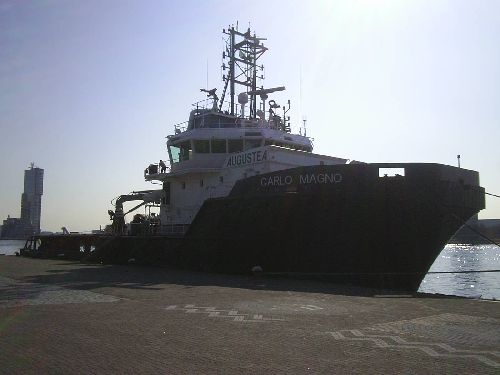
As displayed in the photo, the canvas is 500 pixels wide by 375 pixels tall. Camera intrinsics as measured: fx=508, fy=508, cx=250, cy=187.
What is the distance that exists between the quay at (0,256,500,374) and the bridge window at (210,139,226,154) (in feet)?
32.6

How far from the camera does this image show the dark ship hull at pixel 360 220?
13562mm

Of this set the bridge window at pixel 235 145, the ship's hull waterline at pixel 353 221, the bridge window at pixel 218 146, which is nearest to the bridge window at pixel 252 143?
the bridge window at pixel 235 145

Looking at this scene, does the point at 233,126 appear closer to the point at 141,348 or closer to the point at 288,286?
the point at 288,286

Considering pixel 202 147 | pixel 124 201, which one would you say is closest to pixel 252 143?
pixel 202 147

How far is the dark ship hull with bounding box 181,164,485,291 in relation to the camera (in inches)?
534

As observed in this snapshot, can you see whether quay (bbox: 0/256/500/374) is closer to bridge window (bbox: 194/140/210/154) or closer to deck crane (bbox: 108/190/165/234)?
bridge window (bbox: 194/140/210/154)

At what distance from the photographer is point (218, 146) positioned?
2050 cm

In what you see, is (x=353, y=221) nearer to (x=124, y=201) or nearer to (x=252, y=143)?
(x=252, y=143)

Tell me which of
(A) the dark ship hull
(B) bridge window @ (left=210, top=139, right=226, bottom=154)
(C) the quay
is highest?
(B) bridge window @ (left=210, top=139, right=226, bottom=154)

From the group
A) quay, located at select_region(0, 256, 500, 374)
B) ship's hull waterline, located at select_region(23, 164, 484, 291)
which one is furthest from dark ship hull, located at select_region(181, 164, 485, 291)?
quay, located at select_region(0, 256, 500, 374)

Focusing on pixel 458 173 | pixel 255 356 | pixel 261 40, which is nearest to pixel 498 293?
pixel 458 173

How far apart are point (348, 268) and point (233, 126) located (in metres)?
10.5

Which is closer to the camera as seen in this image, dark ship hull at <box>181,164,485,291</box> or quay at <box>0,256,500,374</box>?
quay at <box>0,256,500,374</box>

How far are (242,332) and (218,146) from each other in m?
14.4
